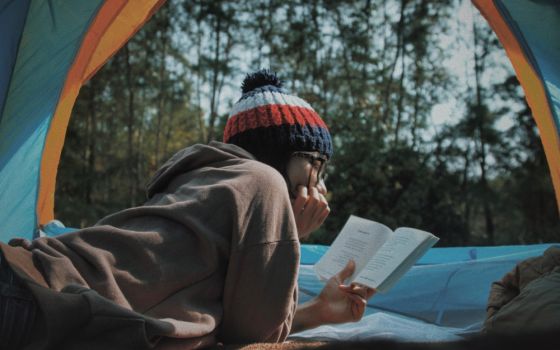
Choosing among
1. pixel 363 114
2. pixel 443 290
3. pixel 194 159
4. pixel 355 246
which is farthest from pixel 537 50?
pixel 363 114

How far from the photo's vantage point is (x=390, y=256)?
157cm

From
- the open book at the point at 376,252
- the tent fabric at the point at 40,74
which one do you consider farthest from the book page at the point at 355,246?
the tent fabric at the point at 40,74

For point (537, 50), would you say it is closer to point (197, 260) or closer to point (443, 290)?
point (443, 290)

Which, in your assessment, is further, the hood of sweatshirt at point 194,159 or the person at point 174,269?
the hood of sweatshirt at point 194,159

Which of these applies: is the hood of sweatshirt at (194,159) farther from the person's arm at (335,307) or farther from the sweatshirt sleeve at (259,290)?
the person's arm at (335,307)

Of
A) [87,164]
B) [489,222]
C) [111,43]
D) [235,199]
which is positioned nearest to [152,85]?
[87,164]

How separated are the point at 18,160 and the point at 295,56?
5837 mm

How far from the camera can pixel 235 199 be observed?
1.24 metres

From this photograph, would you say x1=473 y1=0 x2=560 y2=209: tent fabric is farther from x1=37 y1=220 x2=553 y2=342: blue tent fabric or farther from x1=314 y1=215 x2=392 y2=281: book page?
x1=314 y1=215 x2=392 y2=281: book page

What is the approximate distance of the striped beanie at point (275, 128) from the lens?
1502mm

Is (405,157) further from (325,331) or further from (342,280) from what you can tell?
(342,280)

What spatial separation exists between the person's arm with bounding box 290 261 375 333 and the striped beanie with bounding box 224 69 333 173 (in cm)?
33

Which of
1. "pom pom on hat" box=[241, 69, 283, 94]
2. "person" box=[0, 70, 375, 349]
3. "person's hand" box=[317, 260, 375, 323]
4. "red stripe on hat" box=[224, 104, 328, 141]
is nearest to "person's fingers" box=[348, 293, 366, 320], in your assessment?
"person's hand" box=[317, 260, 375, 323]

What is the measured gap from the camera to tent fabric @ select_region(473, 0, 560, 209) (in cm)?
228
